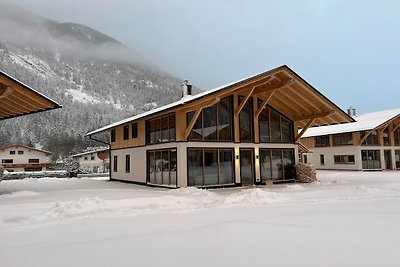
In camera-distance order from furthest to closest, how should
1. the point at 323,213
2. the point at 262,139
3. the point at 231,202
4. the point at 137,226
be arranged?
the point at 262,139 → the point at 231,202 → the point at 323,213 → the point at 137,226

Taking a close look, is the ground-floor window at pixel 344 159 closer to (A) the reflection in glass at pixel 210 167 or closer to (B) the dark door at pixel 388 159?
(B) the dark door at pixel 388 159

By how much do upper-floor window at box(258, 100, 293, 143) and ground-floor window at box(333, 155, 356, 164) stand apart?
43.3ft

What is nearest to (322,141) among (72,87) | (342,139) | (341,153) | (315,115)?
(342,139)

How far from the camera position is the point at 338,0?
192500 mm

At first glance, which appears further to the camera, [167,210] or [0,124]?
[0,124]

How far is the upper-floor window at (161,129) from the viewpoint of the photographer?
14.3 meters

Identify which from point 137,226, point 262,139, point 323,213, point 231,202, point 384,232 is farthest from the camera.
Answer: point 262,139

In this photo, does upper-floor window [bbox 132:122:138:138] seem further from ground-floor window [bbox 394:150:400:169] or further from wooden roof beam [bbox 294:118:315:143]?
ground-floor window [bbox 394:150:400:169]

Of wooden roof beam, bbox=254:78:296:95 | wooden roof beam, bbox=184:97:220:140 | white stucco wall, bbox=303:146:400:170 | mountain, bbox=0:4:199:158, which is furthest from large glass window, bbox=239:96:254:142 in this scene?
mountain, bbox=0:4:199:158

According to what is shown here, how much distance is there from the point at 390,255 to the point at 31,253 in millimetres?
4884

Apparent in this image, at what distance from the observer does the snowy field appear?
4.23 metres

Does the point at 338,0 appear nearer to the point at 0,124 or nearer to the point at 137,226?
the point at 0,124

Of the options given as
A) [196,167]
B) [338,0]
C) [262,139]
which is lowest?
[196,167]

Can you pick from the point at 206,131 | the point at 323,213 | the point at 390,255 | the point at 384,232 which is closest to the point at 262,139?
the point at 206,131
